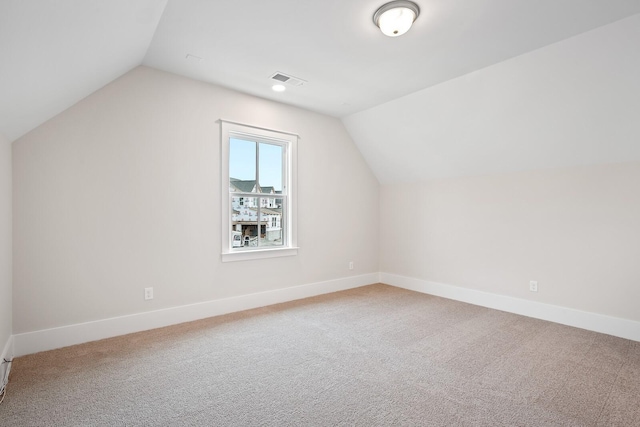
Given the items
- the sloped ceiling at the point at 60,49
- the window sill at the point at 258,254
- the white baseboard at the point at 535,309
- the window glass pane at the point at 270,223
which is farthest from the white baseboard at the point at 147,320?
the sloped ceiling at the point at 60,49

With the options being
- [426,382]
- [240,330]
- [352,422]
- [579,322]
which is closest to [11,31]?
[352,422]

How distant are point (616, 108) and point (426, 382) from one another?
285 cm

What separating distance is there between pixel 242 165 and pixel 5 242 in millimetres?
2250

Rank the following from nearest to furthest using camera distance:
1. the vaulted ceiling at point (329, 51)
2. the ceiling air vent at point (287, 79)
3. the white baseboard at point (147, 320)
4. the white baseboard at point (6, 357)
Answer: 1. the vaulted ceiling at point (329, 51)
2. the white baseboard at point (6, 357)
3. the white baseboard at point (147, 320)
4. the ceiling air vent at point (287, 79)

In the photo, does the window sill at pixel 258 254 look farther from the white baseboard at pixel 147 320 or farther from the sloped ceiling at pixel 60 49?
the sloped ceiling at pixel 60 49

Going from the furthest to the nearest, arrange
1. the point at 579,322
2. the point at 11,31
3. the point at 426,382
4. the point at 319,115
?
the point at 319,115 → the point at 579,322 → the point at 426,382 → the point at 11,31

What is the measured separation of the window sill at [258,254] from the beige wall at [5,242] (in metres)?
1.77

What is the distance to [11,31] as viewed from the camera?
136 centimetres

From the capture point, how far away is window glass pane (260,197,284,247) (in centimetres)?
416

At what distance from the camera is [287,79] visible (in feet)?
11.4

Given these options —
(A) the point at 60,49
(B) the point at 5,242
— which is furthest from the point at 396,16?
(B) the point at 5,242

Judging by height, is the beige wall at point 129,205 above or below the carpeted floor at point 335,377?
above

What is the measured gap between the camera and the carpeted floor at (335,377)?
185cm

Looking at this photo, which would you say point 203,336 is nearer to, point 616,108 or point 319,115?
point 319,115
